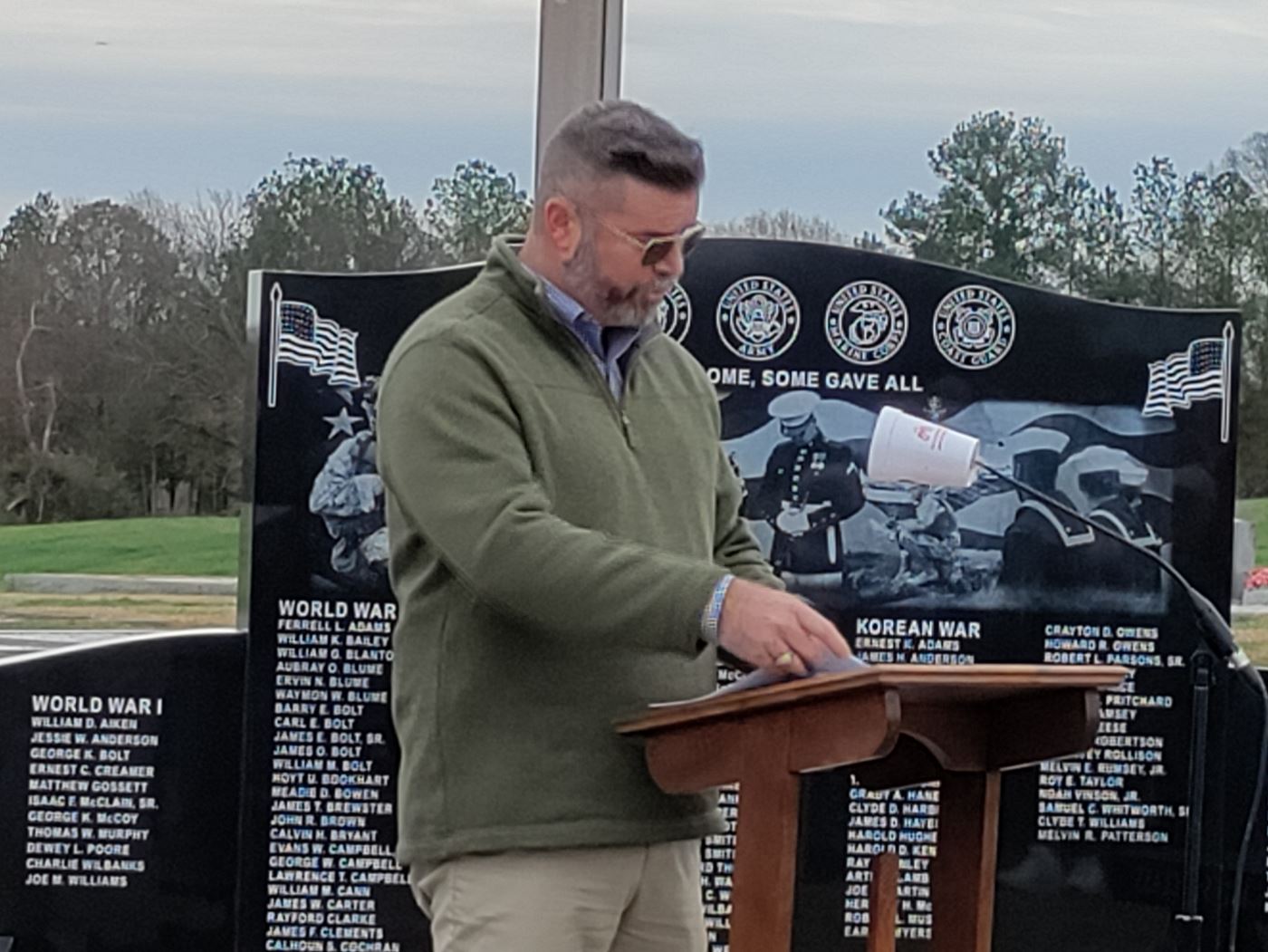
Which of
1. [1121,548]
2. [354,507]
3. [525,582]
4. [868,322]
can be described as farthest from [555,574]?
[1121,548]

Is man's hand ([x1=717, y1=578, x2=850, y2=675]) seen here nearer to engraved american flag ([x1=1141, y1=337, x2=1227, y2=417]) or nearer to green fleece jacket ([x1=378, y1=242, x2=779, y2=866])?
green fleece jacket ([x1=378, y1=242, x2=779, y2=866])

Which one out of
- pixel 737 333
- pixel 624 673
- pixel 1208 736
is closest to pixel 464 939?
pixel 624 673

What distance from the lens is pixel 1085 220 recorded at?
146 inches

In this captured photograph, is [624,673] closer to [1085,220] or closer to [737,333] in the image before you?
[737,333]

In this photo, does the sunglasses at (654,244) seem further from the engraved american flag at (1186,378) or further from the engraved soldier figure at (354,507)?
the engraved american flag at (1186,378)

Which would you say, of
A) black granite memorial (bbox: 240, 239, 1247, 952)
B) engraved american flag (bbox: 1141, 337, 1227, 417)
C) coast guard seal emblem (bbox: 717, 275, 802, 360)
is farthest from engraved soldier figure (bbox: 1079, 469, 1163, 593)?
coast guard seal emblem (bbox: 717, 275, 802, 360)

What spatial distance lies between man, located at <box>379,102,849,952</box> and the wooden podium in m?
0.09

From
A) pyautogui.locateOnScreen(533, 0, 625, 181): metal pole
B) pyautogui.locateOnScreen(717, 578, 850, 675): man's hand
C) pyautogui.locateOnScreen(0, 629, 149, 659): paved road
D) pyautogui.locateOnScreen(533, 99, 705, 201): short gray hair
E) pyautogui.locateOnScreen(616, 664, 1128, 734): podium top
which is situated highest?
pyautogui.locateOnScreen(533, 0, 625, 181): metal pole

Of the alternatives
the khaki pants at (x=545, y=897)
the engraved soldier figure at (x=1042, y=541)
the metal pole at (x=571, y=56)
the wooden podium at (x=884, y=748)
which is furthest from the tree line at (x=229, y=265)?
the wooden podium at (x=884, y=748)

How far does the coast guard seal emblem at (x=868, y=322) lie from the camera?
3473 millimetres

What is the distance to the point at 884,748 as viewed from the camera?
1918mm

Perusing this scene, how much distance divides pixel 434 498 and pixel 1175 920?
194 cm

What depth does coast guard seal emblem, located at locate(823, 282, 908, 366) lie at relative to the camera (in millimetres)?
3473

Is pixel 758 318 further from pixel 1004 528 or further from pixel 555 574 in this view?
pixel 555 574
